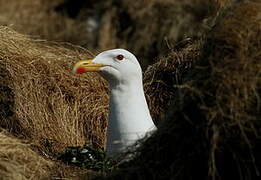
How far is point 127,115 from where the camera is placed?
828 centimetres

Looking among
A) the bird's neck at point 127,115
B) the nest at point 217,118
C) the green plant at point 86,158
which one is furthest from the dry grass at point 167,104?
the bird's neck at point 127,115

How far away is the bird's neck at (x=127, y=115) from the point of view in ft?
26.8

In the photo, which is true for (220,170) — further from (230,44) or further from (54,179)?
(54,179)

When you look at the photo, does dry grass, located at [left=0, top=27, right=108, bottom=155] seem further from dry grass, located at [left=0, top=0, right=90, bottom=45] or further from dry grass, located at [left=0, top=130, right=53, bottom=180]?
dry grass, located at [left=0, top=0, right=90, bottom=45]

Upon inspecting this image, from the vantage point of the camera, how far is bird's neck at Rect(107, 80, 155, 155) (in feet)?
26.8

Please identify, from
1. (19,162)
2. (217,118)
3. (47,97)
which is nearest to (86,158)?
(19,162)

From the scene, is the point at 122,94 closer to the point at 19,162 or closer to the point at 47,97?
the point at 19,162

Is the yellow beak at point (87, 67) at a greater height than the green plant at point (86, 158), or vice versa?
the yellow beak at point (87, 67)

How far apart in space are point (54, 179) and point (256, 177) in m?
1.64

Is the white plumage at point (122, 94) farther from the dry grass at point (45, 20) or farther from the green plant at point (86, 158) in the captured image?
the dry grass at point (45, 20)

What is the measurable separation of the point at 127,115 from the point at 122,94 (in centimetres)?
19

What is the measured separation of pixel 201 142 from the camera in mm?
6770

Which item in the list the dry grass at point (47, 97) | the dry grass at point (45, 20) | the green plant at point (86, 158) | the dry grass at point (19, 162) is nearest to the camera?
the dry grass at point (19, 162)

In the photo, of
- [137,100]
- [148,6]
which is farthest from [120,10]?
[137,100]
